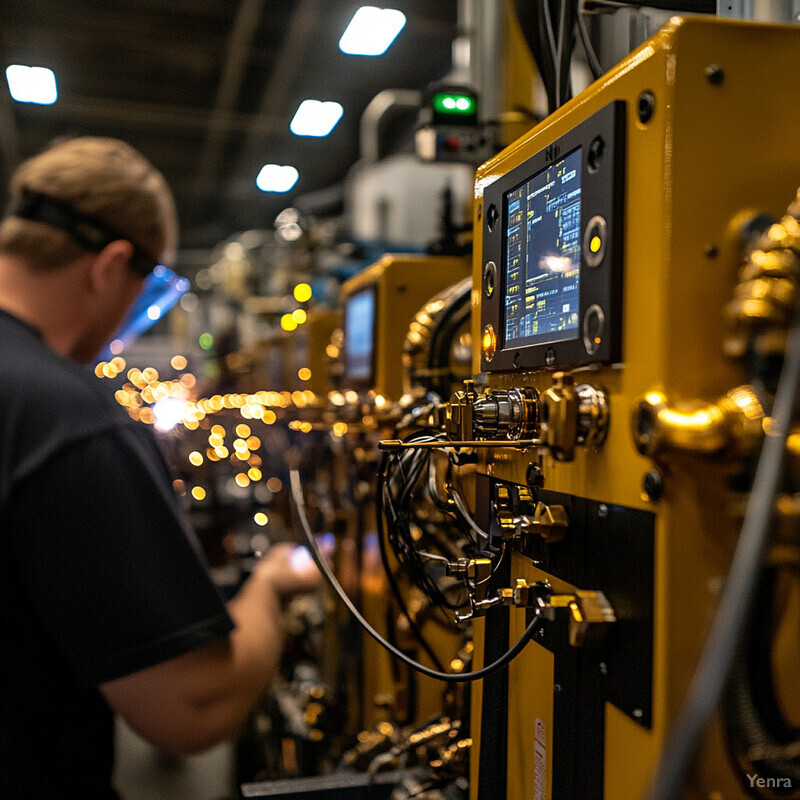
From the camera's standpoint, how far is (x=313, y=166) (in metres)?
7.32

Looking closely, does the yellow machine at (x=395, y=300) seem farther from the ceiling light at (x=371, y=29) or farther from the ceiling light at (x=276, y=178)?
the ceiling light at (x=276, y=178)

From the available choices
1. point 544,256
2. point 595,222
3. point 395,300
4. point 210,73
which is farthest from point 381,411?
point 210,73

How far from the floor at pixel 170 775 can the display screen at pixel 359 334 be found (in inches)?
69.0

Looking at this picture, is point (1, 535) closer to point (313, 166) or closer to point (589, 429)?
point (589, 429)

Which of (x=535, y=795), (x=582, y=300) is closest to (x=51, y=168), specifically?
(x=582, y=300)

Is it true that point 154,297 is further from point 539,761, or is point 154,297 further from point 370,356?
point 539,761

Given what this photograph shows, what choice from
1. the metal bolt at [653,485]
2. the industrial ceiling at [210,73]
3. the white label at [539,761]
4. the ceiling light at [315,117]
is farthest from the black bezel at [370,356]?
the ceiling light at [315,117]

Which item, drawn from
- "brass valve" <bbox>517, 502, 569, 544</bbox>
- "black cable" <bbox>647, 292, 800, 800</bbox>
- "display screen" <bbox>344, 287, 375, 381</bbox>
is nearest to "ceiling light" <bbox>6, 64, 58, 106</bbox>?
"display screen" <bbox>344, 287, 375, 381</bbox>

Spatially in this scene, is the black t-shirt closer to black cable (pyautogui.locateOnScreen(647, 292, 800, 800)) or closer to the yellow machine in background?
the yellow machine in background

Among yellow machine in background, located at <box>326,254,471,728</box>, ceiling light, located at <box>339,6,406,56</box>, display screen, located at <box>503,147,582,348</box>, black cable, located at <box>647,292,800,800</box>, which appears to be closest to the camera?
black cable, located at <box>647,292,800,800</box>

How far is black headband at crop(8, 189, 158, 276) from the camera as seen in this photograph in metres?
1.45

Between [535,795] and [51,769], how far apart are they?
2.32 feet

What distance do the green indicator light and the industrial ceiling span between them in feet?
8.10

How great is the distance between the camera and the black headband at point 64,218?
1445mm
